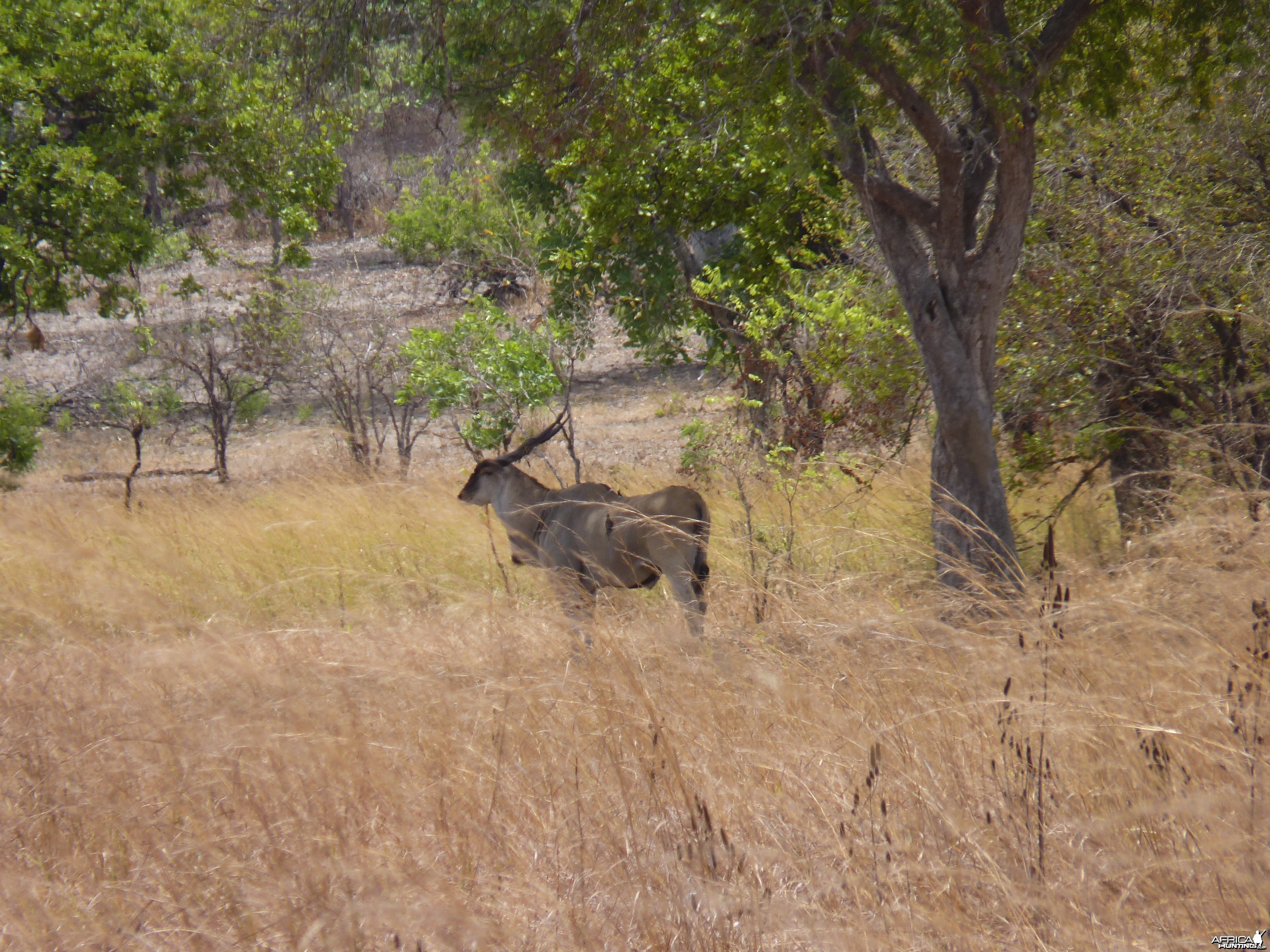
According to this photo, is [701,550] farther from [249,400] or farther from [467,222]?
[467,222]

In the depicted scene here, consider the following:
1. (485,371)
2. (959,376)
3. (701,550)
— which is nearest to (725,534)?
(701,550)

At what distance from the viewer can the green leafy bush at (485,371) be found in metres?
11.3

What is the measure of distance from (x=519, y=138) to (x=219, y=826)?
4.74m

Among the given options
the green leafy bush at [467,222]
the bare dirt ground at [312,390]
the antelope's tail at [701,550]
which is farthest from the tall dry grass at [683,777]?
the green leafy bush at [467,222]

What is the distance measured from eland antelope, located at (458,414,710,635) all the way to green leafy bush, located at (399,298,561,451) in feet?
13.7

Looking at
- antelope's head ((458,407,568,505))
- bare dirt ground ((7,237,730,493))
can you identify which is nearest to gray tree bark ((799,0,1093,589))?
antelope's head ((458,407,568,505))

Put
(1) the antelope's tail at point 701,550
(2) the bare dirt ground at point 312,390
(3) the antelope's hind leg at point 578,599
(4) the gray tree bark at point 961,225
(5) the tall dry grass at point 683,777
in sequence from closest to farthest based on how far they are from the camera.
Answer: (5) the tall dry grass at point 683,777 < (3) the antelope's hind leg at point 578,599 < (4) the gray tree bark at point 961,225 < (1) the antelope's tail at point 701,550 < (2) the bare dirt ground at point 312,390

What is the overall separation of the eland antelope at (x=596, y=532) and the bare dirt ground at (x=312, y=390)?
4224mm

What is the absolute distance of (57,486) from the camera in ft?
52.9

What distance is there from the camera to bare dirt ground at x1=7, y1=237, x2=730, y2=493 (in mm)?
17062

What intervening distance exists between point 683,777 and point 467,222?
20.6 metres

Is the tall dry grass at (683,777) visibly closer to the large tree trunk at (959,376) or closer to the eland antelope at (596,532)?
the eland antelope at (596,532)

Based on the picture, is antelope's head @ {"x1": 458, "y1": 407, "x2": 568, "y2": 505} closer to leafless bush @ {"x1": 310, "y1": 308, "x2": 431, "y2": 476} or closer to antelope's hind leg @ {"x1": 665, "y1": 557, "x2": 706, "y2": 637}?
antelope's hind leg @ {"x1": 665, "y1": 557, "x2": 706, "y2": 637}

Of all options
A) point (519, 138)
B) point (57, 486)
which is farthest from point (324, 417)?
point (519, 138)
